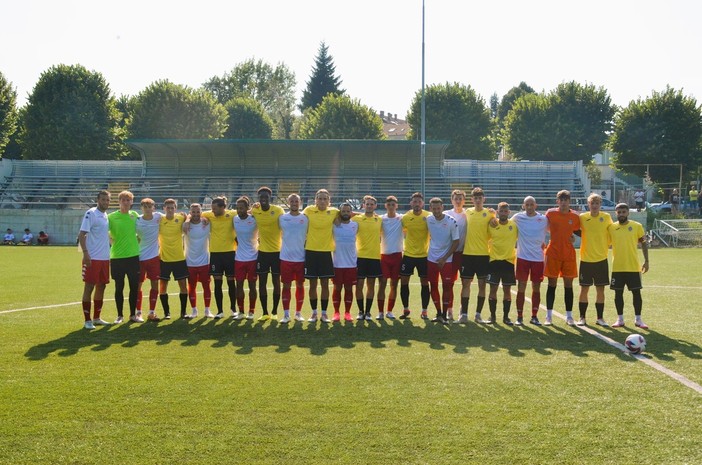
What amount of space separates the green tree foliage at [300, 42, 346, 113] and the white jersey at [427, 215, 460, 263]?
248ft

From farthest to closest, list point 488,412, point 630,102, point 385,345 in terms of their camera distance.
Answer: point 630,102 → point 385,345 → point 488,412

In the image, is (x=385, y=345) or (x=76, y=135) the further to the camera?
(x=76, y=135)

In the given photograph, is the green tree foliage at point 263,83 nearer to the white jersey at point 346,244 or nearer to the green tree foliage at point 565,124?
the green tree foliage at point 565,124

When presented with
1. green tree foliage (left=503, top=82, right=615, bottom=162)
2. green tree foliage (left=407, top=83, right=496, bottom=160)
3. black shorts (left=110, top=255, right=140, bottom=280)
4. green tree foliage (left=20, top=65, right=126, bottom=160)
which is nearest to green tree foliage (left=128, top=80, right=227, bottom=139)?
green tree foliage (left=20, top=65, right=126, bottom=160)

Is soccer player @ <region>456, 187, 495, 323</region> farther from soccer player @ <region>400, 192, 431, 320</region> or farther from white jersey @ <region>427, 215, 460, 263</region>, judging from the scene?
soccer player @ <region>400, 192, 431, 320</region>

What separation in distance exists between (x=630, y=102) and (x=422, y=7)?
1173 inches

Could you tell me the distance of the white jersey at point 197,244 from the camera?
11180mm

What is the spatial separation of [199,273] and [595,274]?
6.38 meters

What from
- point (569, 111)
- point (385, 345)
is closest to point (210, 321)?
point (385, 345)

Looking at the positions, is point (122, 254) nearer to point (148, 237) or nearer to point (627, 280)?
point (148, 237)

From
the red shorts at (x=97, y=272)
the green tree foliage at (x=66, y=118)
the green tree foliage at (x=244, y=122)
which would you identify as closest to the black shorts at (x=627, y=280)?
the red shorts at (x=97, y=272)

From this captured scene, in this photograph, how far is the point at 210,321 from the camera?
10.8 metres

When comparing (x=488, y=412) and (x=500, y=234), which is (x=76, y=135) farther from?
(x=488, y=412)

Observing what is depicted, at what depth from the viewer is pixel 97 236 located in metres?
10.4
